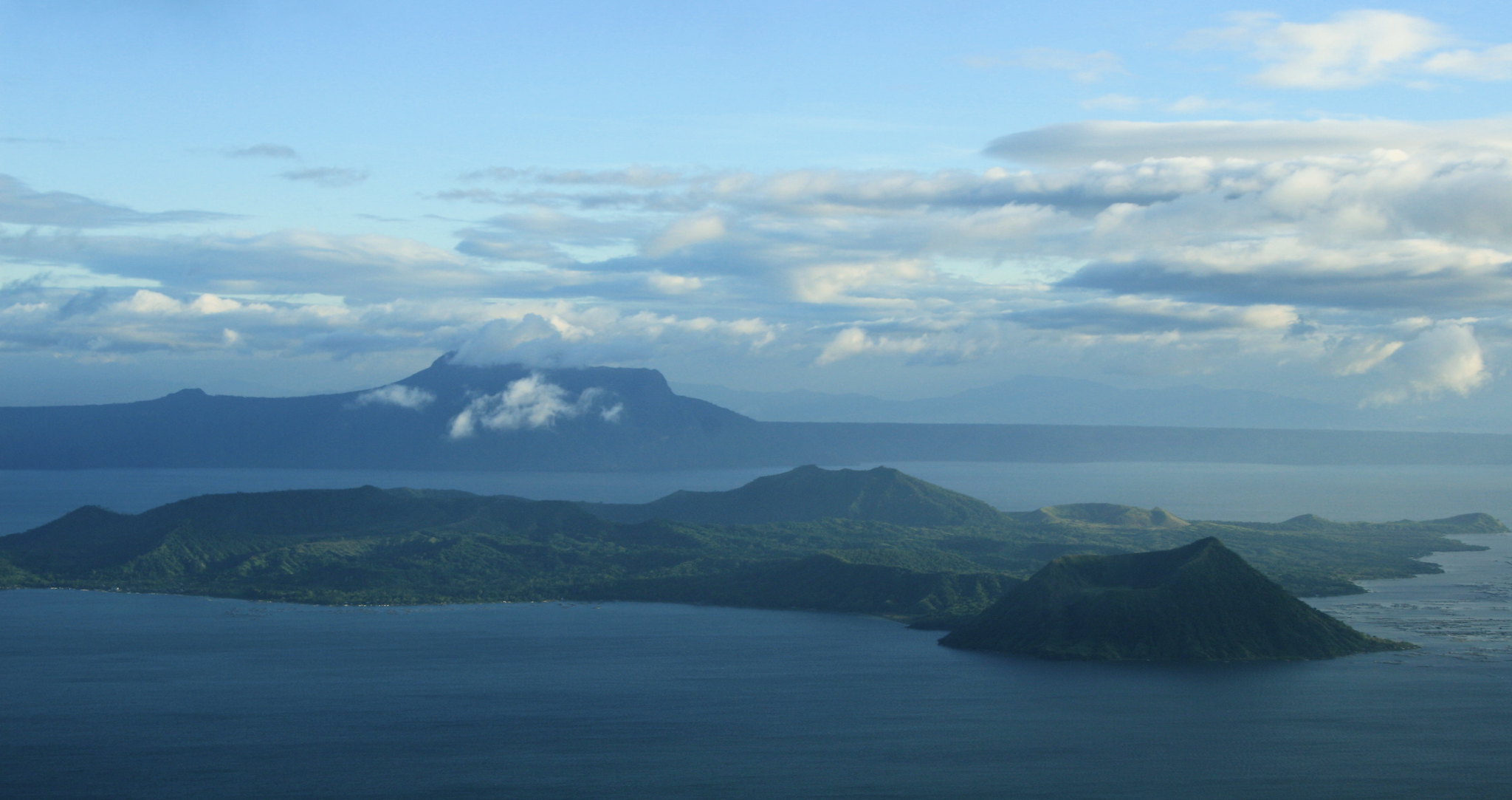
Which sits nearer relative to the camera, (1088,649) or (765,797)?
(765,797)

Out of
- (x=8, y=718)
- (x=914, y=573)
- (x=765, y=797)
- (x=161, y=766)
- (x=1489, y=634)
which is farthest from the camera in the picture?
(x=914, y=573)

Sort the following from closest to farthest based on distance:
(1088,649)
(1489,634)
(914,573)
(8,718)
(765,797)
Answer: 1. (765,797)
2. (8,718)
3. (1088,649)
4. (1489,634)
5. (914,573)

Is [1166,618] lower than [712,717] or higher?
higher

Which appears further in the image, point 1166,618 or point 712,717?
point 1166,618

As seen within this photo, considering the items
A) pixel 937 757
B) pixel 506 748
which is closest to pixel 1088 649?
pixel 937 757

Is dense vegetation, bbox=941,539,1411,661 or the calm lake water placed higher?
dense vegetation, bbox=941,539,1411,661

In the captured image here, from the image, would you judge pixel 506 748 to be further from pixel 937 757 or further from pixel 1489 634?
pixel 1489 634
